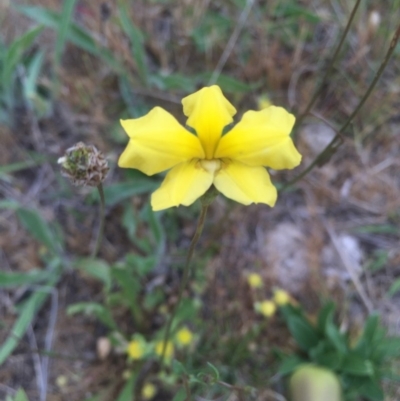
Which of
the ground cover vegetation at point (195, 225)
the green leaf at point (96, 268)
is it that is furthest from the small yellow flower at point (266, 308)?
the green leaf at point (96, 268)

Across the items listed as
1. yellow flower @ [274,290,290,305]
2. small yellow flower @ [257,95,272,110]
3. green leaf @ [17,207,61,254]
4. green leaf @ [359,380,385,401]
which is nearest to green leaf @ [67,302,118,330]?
green leaf @ [17,207,61,254]

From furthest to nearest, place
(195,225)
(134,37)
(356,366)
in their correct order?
1. (195,225)
2. (134,37)
3. (356,366)

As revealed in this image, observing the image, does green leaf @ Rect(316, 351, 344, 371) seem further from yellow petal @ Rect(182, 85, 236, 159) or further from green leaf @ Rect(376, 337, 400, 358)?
yellow petal @ Rect(182, 85, 236, 159)

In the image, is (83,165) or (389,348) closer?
(83,165)

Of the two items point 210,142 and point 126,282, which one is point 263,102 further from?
point 210,142

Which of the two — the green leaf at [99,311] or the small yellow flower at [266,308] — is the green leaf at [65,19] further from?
the small yellow flower at [266,308]

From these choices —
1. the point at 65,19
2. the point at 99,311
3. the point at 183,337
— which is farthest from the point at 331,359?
the point at 65,19

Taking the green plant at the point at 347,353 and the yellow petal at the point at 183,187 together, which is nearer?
the yellow petal at the point at 183,187
